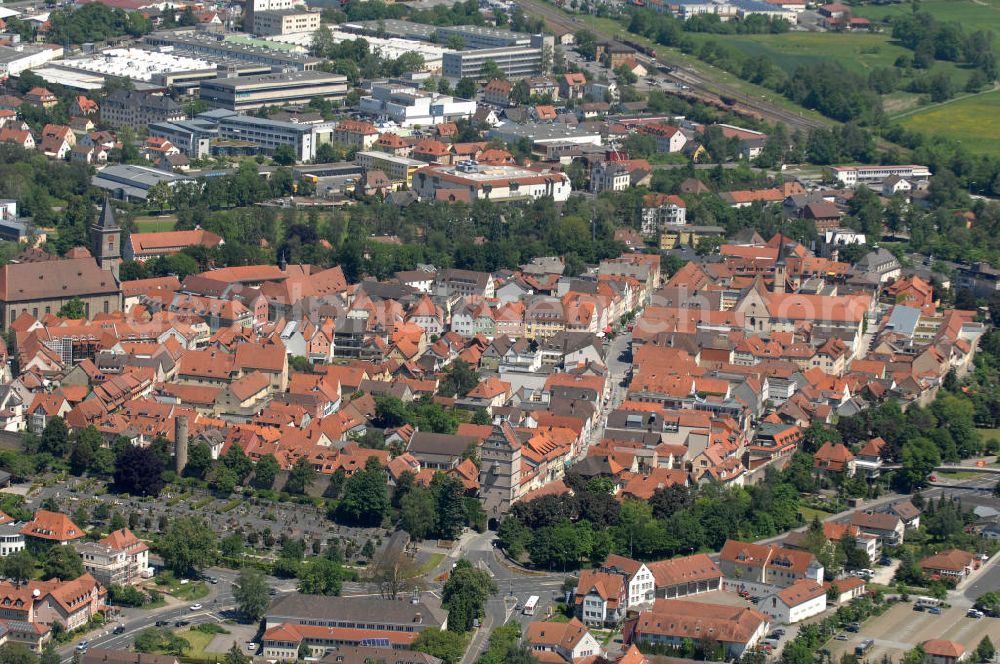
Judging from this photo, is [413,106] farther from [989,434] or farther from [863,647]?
[863,647]

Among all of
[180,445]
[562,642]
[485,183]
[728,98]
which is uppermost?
[562,642]

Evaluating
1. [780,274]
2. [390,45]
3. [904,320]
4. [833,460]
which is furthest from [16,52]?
[833,460]

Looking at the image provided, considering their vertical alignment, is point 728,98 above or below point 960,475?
below

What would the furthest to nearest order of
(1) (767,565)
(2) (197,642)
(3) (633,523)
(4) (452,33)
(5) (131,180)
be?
(4) (452,33) → (5) (131,180) → (3) (633,523) → (1) (767,565) → (2) (197,642)

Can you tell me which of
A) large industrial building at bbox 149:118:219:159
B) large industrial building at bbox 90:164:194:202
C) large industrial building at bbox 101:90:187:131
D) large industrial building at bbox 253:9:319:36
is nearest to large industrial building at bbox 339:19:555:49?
large industrial building at bbox 253:9:319:36

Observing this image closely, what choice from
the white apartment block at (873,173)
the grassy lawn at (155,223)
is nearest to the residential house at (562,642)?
the grassy lawn at (155,223)

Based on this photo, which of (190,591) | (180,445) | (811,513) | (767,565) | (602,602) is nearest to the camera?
(602,602)

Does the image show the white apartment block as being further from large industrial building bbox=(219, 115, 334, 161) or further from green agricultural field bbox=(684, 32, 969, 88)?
large industrial building bbox=(219, 115, 334, 161)

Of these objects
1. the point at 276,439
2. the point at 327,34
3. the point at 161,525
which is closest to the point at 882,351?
the point at 276,439
